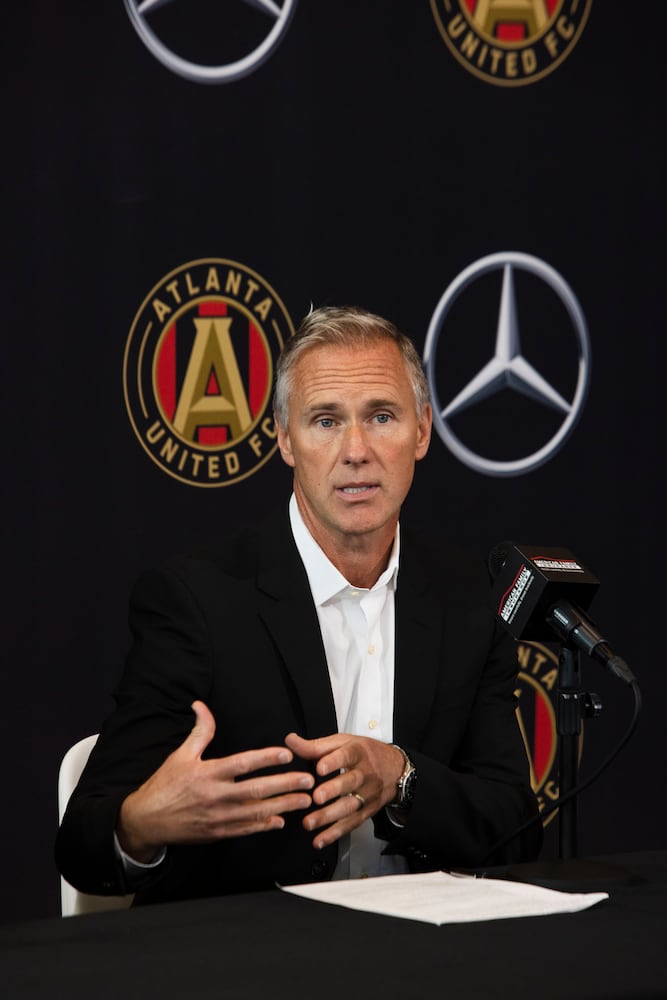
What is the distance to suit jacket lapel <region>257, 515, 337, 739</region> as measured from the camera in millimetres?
2025

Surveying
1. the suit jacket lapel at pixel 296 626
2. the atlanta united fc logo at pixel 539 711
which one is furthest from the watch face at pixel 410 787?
the atlanta united fc logo at pixel 539 711

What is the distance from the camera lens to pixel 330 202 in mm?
3244

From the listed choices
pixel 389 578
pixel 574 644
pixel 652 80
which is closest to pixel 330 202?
pixel 652 80

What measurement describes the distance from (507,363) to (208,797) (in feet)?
6.72

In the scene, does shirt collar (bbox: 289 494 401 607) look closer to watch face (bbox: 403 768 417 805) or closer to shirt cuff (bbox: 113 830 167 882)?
watch face (bbox: 403 768 417 805)

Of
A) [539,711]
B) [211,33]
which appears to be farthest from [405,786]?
[211,33]

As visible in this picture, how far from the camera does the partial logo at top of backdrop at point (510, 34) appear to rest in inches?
133

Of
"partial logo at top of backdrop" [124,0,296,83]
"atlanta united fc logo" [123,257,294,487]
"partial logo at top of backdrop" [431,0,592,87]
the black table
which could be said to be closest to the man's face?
the black table

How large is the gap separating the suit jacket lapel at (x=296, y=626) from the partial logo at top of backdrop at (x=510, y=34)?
1.80 meters

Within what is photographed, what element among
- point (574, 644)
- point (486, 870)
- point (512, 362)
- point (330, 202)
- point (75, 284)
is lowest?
point (486, 870)

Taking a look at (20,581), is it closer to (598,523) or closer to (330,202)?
(330,202)

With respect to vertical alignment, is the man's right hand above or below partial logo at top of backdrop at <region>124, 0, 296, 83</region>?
below

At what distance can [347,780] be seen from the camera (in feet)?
5.60

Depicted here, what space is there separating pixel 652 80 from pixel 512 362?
3.04 feet
